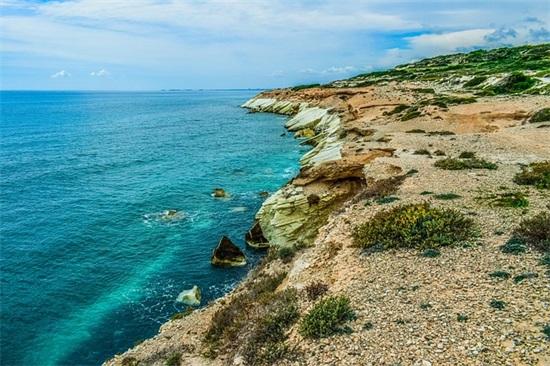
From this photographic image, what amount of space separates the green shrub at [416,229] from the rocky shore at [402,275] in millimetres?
479

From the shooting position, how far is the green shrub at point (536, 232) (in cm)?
1312

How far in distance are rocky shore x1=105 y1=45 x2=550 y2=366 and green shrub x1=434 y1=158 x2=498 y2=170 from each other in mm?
293

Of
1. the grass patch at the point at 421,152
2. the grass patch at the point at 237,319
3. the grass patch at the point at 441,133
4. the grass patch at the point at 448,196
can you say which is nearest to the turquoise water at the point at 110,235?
the grass patch at the point at 237,319

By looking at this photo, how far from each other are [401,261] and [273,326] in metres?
5.58

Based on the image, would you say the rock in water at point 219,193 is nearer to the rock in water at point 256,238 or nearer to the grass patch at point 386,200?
the rock in water at point 256,238

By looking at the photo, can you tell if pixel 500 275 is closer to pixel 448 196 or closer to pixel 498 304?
pixel 498 304

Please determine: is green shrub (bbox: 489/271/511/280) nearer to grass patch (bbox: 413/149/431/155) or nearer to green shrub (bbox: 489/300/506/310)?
green shrub (bbox: 489/300/506/310)

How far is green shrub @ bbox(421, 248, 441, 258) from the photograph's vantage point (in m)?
14.1

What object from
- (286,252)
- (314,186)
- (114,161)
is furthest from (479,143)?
(114,161)

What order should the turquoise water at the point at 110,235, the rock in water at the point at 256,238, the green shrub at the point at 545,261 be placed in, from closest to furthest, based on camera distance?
the green shrub at the point at 545,261 < the turquoise water at the point at 110,235 < the rock in water at the point at 256,238

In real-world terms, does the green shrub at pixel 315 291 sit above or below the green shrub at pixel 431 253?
below

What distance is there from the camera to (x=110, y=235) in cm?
3559

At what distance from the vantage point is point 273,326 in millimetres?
12414

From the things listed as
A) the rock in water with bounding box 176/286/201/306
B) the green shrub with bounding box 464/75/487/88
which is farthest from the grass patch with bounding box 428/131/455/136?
the green shrub with bounding box 464/75/487/88
